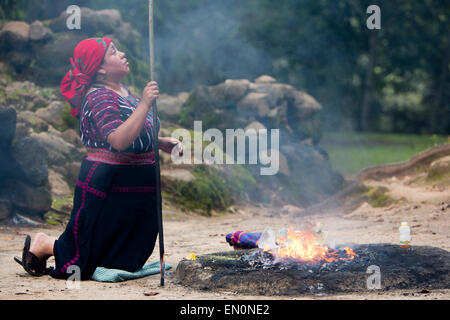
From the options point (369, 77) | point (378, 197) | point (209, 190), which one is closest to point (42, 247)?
point (209, 190)

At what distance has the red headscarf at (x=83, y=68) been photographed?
15.6ft

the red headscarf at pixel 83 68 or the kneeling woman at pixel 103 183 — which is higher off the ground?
the red headscarf at pixel 83 68

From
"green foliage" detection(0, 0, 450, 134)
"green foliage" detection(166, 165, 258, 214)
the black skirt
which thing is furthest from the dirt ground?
"green foliage" detection(0, 0, 450, 134)

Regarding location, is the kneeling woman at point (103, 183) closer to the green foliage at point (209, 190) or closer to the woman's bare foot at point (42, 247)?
the woman's bare foot at point (42, 247)

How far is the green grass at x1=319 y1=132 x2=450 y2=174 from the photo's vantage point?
58.0 feet

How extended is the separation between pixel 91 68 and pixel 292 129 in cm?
1022

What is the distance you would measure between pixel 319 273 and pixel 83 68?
97.8 inches

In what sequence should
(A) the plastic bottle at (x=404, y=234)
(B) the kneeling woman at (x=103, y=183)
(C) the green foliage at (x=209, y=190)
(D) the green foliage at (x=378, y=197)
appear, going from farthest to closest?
(C) the green foliage at (x=209, y=190) < (D) the green foliage at (x=378, y=197) < (A) the plastic bottle at (x=404, y=234) < (B) the kneeling woman at (x=103, y=183)

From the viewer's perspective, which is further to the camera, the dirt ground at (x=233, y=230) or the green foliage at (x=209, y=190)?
the green foliage at (x=209, y=190)

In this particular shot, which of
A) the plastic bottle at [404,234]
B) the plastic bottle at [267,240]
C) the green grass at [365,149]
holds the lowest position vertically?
the plastic bottle at [267,240]

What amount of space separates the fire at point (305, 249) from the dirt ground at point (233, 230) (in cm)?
39

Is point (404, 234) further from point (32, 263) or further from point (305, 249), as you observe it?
point (32, 263)

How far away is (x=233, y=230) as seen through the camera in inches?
321

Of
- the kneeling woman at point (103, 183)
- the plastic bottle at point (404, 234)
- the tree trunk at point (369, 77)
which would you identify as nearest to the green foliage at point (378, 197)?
the plastic bottle at point (404, 234)
